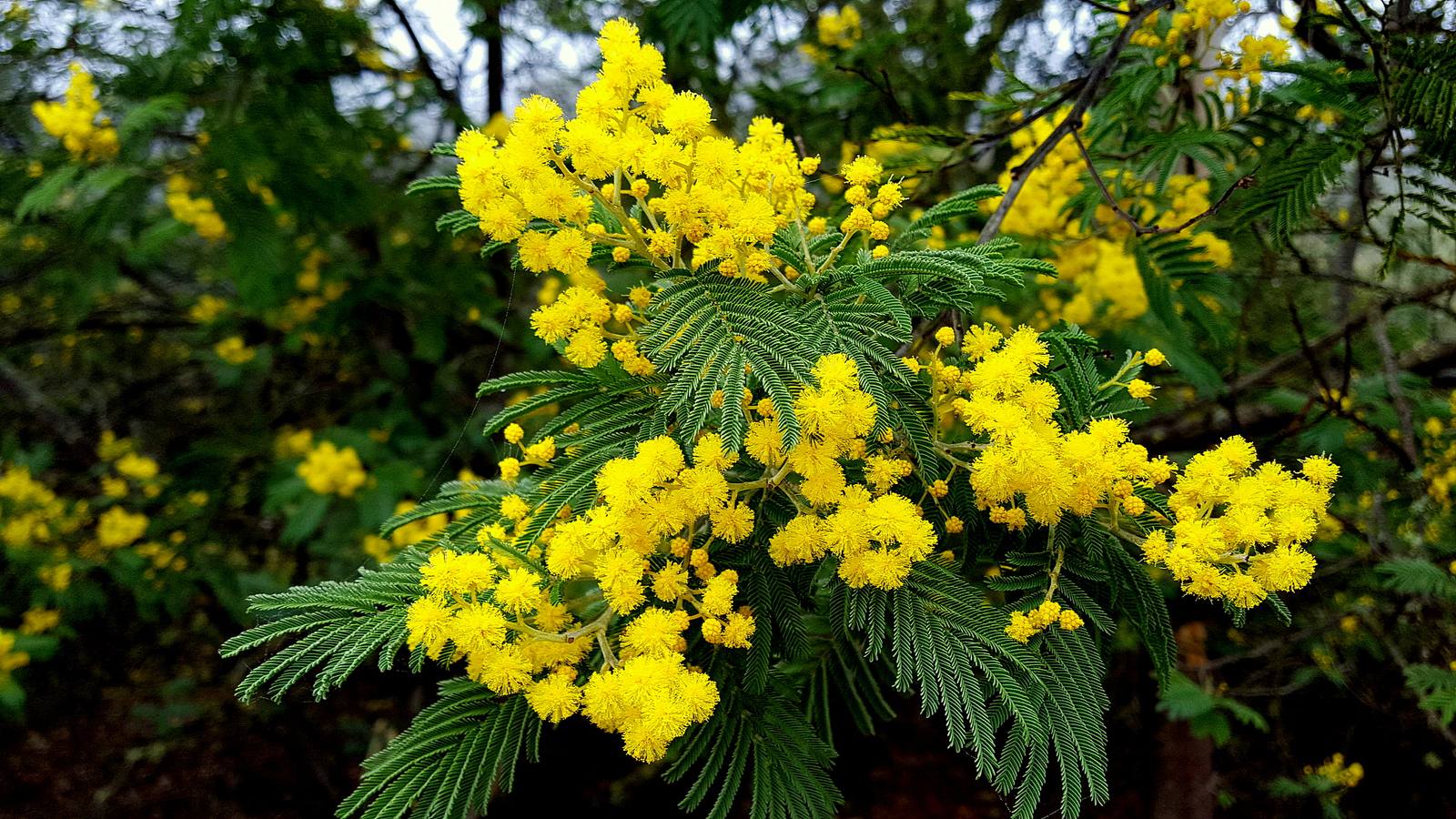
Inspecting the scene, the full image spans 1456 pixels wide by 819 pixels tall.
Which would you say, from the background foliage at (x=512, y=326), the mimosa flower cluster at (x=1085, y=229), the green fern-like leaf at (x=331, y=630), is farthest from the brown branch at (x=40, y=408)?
the mimosa flower cluster at (x=1085, y=229)

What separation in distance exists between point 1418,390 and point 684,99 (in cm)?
366

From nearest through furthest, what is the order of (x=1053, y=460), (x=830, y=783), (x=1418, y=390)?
1. (x=1053, y=460)
2. (x=830, y=783)
3. (x=1418, y=390)

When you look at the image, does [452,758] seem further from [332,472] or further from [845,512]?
[332,472]

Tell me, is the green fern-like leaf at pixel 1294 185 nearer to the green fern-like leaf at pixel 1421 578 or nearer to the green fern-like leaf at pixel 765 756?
the green fern-like leaf at pixel 765 756

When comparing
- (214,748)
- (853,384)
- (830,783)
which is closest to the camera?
(853,384)

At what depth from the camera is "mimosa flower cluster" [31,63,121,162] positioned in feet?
10.3

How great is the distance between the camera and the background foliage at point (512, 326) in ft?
8.35

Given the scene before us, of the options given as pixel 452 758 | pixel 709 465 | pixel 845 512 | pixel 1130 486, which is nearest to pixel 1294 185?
pixel 1130 486

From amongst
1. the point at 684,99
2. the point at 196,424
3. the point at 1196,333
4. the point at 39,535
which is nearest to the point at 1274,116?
the point at 1196,333

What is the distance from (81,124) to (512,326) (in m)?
2.18

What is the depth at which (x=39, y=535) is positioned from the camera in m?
4.68

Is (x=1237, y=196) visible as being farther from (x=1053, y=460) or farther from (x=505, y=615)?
(x=505, y=615)

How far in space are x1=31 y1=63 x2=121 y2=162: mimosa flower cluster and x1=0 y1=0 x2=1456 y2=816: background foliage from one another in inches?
2.9

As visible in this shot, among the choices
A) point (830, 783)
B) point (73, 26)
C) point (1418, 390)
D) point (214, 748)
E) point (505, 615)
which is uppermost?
point (73, 26)
